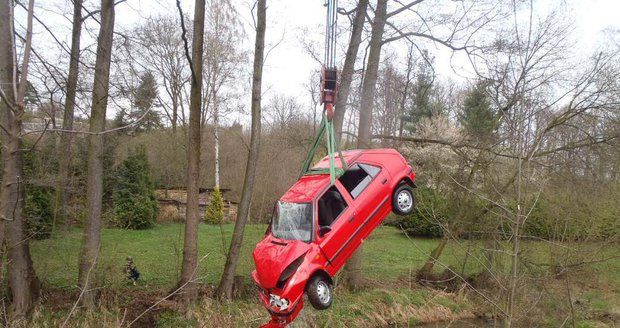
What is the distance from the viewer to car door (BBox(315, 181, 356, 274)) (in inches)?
249

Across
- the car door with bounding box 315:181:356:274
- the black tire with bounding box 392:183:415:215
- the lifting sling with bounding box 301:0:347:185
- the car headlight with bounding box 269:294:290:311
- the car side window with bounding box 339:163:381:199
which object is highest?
the lifting sling with bounding box 301:0:347:185

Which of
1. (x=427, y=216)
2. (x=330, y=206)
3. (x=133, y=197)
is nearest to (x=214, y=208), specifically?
(x=133, y=197)

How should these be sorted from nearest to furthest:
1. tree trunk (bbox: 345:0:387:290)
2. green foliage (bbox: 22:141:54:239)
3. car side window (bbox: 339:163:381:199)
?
car side window (bbox: 339:163:381:199) < green foliage (bbox: 22:141:54:239) < tree trunk (bbox: 345:0:387:290)

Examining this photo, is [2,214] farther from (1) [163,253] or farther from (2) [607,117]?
(2) [607,117]

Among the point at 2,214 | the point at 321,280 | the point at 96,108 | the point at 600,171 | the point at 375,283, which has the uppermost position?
the point at 96,108

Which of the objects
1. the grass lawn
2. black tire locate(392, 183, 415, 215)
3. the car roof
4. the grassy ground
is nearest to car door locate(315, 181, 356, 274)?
the car roof

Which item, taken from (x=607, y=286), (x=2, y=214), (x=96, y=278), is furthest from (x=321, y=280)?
(x=607, y=286)

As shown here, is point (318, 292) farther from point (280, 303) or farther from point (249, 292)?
point (249, 292)

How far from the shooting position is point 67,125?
43.2ft

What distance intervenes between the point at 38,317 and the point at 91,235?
1859 mm

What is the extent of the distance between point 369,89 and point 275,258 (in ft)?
26.8

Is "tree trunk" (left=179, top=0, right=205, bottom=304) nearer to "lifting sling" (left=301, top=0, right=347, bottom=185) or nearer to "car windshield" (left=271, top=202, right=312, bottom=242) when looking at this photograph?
"car windshield" (left=271, top=202, right=312, bottom=242)

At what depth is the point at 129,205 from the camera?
62.4ft

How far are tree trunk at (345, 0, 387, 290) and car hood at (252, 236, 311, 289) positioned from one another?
23.1ft
